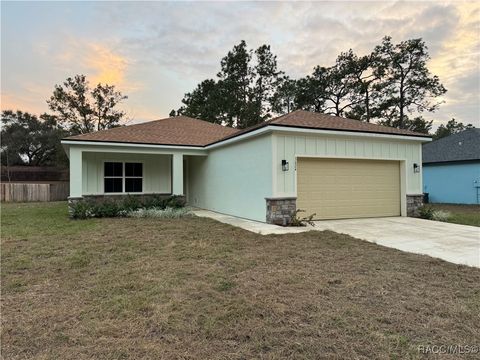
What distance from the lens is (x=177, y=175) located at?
13.2 metres

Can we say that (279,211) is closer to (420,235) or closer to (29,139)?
(420,235)

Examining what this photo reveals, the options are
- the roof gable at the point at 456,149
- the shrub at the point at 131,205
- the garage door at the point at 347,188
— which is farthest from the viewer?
the roof gable at the point at 456,149

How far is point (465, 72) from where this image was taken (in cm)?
1739

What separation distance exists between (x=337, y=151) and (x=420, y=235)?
3577 millimetres

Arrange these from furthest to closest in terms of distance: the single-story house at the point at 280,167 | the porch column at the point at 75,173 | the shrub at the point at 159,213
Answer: the porch column at the point at 75,173
the shrub at the point at 159,213
the single-story house at the point at 280,167

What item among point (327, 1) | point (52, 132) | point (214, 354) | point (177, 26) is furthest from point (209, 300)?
point (52, 132)

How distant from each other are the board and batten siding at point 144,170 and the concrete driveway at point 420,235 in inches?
306

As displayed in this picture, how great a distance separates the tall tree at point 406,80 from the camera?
25.4 meters

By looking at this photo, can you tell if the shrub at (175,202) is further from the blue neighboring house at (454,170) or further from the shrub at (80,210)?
the blue neighboring house at (454,170)

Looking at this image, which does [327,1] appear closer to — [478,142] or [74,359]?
[74,359]

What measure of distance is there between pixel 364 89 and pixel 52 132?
30.1 metres

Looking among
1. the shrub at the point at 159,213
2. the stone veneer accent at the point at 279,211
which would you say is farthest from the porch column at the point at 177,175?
the stone veneer accent at the point at 279,211

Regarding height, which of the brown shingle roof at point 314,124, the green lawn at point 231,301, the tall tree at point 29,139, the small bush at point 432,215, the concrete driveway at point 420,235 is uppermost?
the tall tree at point 29,139

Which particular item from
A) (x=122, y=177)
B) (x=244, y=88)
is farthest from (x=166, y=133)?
(x=244, y=88)
